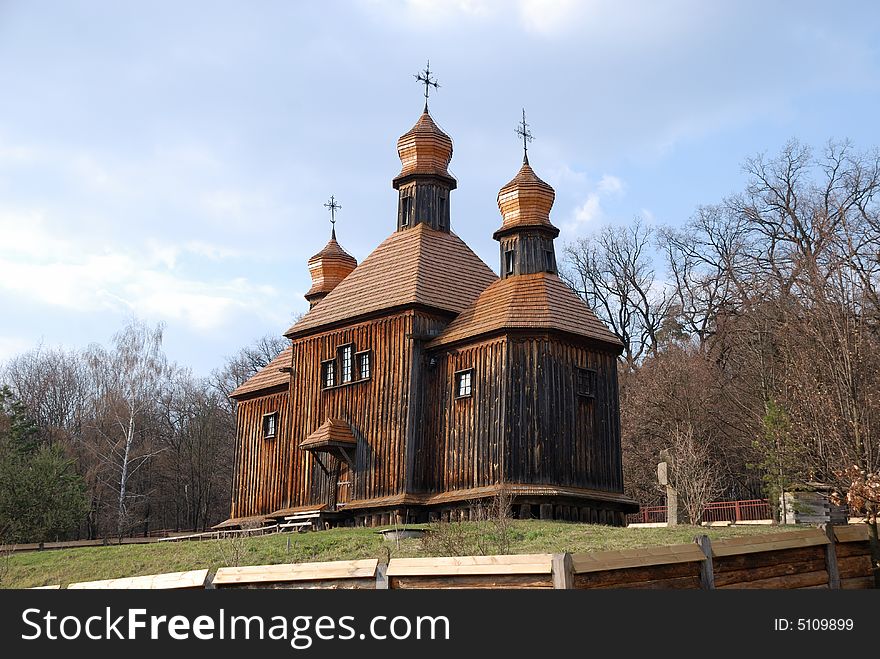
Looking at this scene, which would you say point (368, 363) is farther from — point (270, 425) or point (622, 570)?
point (622, 570)

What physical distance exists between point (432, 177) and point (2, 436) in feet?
68.8

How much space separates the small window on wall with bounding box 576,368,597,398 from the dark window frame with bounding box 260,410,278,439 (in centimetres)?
989

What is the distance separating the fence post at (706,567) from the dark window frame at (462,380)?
14.7m

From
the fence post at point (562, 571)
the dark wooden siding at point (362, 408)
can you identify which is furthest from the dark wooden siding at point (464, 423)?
the fence post at point (562, 571)

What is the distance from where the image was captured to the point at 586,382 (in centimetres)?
2548

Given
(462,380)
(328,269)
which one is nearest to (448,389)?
(462,380)

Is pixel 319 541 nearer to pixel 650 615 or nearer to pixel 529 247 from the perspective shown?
pixel 529 247

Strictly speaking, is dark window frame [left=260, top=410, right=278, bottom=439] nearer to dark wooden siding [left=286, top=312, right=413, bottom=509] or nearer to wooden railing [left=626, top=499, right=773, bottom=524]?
dark wooden siding [left=286, top=312, right=413, bottom=509]

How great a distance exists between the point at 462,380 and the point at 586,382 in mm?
3004

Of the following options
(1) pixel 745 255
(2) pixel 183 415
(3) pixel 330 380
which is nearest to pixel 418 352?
(3) pixel 330 380

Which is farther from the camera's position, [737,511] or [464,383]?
[737,511]

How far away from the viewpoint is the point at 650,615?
863 cm

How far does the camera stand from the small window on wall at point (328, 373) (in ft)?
91.5

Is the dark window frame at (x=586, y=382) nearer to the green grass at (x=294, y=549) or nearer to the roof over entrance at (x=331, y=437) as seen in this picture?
the green grass at (x=294, y=549)
